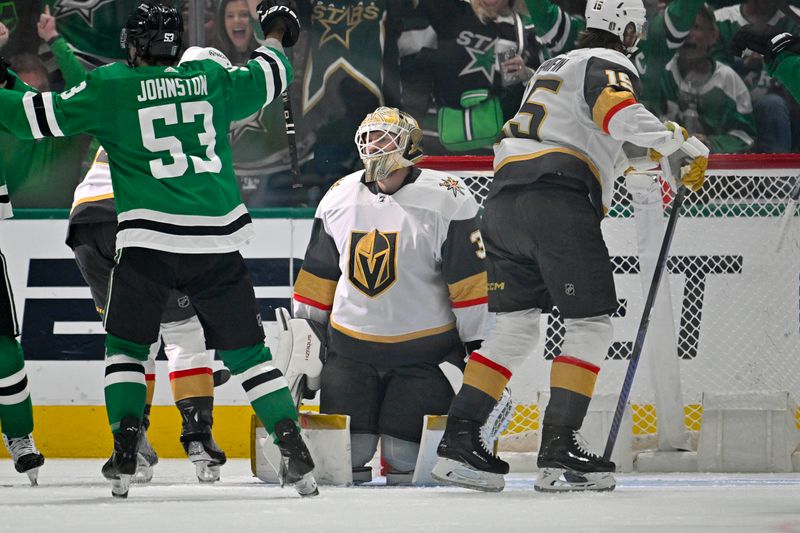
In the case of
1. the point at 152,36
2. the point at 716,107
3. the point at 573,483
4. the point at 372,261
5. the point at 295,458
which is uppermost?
the point at 152,36

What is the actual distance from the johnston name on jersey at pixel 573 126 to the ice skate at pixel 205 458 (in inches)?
45.3

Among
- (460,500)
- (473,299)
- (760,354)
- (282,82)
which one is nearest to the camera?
(460,500)

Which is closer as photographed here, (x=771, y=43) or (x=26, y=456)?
(x=26, y=456)

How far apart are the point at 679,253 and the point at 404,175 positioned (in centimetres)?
127

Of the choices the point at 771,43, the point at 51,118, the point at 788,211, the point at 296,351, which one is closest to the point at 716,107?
the point at 788,211

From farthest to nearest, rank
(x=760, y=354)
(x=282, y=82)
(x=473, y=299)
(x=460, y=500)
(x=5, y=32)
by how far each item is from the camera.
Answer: (x=5, y=32), (x=760, y=354), (x=473, y=299), (x=282, y=82), (x=460, y=500)

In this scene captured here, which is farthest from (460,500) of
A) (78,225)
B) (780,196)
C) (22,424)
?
(780,196)

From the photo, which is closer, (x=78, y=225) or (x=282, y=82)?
(x=282, y=82)

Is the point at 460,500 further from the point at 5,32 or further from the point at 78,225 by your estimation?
the point at 5,32

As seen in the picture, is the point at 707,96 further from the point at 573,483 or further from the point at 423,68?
the point at 573,483

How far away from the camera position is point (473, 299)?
3.89 m

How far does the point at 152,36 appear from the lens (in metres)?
3.29

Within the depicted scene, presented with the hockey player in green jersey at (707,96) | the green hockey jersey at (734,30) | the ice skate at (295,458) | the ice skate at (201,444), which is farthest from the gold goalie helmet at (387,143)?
the green hockey jersey at (734,30)

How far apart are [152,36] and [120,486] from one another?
1.07 metres
